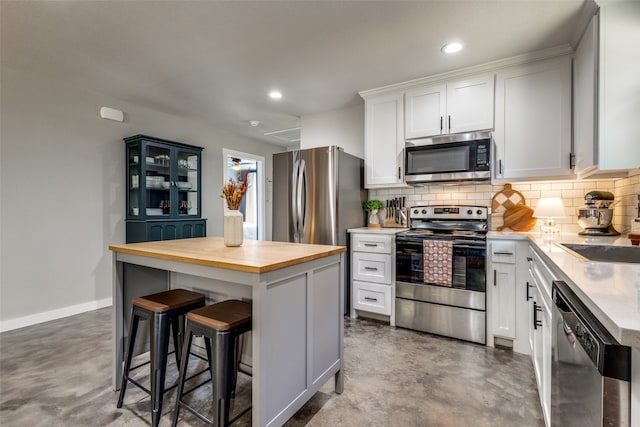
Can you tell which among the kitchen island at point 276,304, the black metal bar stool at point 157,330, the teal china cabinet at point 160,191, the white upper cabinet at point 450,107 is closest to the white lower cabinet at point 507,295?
the white upper cabinet at point 450,107

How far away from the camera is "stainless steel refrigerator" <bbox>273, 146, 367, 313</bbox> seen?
10.3 ft

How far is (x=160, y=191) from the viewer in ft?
12.4

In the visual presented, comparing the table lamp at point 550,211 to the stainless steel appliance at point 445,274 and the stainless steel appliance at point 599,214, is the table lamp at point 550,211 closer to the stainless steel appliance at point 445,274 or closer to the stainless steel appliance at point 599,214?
the stainless steel appliance at point 599,214

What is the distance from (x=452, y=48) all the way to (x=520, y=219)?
1.66m

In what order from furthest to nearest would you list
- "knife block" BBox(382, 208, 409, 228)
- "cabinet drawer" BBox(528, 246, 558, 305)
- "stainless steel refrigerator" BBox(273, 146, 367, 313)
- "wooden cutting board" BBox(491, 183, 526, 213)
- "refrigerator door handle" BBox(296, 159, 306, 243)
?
"knife block" BBox(382, 208, 409, 228)
"refrigerator door handle" BBox(296, 159, 306, 243)
"stainless steel refrigerator" BBox(273, 146, 367, 313)
"wooden cutting board" BBox(491, 183, 526, 213)
"cabinet drawer" BBox(528, 246, 558, 305)

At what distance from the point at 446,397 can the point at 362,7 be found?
2.53 meters

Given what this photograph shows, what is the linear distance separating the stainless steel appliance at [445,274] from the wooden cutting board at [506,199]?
0.98 ft

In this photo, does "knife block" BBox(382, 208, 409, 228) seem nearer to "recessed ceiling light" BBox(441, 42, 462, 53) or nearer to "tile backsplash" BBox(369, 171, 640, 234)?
"tile backsplash" BBox(369, 171, 640, 234)

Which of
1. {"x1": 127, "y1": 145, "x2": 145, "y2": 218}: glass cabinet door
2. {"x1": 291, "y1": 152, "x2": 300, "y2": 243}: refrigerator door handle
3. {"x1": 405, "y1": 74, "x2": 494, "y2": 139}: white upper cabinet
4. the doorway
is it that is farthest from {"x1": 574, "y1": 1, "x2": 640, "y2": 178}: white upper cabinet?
the doorway

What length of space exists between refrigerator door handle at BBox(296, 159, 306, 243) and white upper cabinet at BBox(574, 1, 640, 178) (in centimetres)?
240

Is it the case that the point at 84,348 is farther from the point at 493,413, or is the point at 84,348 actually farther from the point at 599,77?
the point at 599,77

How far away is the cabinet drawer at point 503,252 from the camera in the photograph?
2.43 meters

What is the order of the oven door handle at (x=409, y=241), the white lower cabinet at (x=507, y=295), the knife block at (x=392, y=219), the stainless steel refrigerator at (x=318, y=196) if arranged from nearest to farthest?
the white lower cabinet at (x=507, y=295)
the oven door handle at (x=409, y=241)
the stainless steel refrigerator at (x=318, y=196)
the knife block at (x=392, y=219)

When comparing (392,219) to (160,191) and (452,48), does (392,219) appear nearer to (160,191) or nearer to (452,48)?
(452,48)
